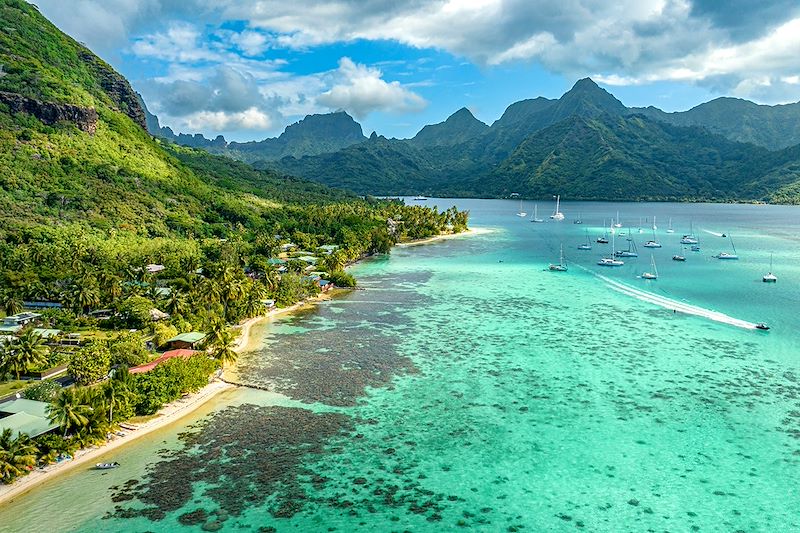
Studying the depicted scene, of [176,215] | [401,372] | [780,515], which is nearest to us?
[780,515]

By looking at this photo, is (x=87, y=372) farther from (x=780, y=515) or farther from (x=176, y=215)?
(x=176, y=215)

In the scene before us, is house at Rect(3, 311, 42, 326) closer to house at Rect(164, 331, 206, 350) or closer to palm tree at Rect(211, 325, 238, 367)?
house at Rect(164, 331, 206, 350)

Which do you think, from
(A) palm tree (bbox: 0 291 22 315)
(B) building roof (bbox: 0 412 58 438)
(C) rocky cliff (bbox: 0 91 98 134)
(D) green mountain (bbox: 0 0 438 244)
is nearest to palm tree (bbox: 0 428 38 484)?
(B) building roof (bbox: 0 412 58 438)

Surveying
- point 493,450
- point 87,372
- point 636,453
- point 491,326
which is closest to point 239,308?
point 87,372

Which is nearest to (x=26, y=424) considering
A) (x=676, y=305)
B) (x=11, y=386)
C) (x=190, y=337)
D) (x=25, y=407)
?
(x=25, y=407)

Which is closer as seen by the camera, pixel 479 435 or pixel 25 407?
pixel 25 407

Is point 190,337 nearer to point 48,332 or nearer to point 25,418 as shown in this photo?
point 48,332

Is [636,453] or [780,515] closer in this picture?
[780,515]
